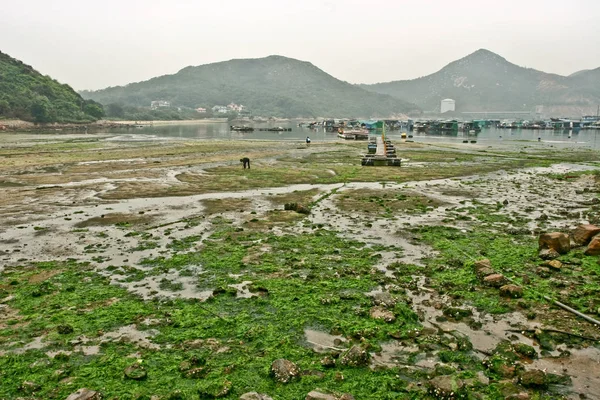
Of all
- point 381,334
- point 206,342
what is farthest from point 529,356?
Answer: point 206,342

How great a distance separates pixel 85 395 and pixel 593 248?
1358 centimetres

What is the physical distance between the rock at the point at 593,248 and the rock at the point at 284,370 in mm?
10335

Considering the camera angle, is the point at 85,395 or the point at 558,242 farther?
the point at 558,242

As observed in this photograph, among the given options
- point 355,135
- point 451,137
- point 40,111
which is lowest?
point 451,137

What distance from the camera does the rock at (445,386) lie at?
596cm

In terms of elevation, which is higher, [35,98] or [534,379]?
[35,98]

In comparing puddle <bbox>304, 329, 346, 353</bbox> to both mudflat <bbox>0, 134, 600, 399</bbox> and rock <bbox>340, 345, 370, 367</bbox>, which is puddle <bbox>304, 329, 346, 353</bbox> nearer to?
mudflat <bbox>0, 134, 600, 399</bbox>

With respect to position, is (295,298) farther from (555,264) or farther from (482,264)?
(555,264)

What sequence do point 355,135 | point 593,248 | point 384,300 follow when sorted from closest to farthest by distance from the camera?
point 384,300 < point 593,248 < point 355,135

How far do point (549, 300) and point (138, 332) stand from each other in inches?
363

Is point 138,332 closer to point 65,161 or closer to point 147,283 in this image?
point 147,283

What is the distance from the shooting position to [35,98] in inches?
4751

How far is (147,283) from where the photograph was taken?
10.5 metres

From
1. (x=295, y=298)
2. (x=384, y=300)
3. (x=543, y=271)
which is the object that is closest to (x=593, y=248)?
(x=543, y=271)
